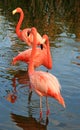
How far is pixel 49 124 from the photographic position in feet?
19.9

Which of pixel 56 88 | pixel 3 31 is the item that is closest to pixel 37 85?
pixel 56 88

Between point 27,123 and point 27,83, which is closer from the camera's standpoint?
point 27,123

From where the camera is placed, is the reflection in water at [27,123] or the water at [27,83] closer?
the reflection in water at [27,123]

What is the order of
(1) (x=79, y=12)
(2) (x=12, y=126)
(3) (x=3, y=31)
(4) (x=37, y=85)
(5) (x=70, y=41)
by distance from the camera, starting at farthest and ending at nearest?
(1) (x=79, y=12), (3) (x=3, y=31), (5) (x=70, y=41), (4) (x=37, y=85), (2) (x=12, y=126)

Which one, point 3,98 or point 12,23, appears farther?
point 12,23

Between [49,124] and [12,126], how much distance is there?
68 cm

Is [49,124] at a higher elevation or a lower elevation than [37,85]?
lower

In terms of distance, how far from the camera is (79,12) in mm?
23562

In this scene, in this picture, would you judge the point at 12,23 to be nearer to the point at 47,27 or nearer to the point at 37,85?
the point at 47,27

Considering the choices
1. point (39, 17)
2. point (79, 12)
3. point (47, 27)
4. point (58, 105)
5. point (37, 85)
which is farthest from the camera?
point (79, 12)

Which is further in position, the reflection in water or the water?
the water

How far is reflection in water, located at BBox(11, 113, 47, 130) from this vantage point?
5.97 meters

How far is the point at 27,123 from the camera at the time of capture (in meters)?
6.10

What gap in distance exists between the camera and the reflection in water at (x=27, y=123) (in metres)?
5.97
